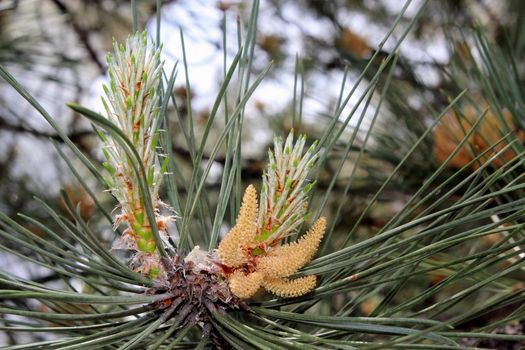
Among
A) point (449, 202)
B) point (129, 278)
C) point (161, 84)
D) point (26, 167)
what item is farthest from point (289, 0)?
point (129, 278)

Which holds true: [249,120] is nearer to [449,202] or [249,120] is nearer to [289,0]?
[289,0]

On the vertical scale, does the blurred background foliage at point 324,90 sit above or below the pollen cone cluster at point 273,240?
above

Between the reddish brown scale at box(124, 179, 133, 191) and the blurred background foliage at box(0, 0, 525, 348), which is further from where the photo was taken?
the blurred background foliage at box(0, 0, 525, 348)

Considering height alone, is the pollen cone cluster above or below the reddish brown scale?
below

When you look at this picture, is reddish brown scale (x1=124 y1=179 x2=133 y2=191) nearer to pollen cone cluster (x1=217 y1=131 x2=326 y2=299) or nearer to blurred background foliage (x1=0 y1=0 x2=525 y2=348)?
pollen cone cluster (x1=217 y1=131 x2=326 y2=299)

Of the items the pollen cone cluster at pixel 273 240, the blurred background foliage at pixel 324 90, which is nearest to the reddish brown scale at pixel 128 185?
the pollen cone cluster at pixel 273 240

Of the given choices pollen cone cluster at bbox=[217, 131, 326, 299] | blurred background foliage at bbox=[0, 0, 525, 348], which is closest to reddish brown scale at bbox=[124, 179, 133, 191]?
pollen cone cluster at bbox=[217, 131, 326, 299]

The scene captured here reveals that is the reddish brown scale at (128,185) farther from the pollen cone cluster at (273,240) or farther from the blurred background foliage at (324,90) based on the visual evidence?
the blurred background foliage at (324,90)
